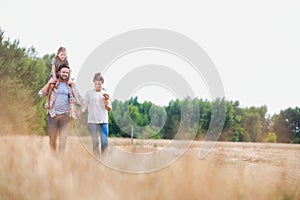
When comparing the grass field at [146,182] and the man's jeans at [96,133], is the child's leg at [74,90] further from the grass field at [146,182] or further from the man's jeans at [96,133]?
the grass field at [146,182]

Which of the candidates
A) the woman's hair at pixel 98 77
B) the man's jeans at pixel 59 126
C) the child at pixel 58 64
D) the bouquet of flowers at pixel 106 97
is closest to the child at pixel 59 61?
the child at pixel 58 64

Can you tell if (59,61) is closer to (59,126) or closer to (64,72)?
(64,72)

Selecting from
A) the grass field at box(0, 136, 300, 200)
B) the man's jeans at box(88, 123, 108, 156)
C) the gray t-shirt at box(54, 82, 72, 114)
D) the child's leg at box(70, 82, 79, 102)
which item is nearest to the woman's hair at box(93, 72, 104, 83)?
the child's leg at box(70, 82, 79, 102)

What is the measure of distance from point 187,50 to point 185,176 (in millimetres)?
4111

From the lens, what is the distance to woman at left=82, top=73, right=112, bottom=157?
6586mm

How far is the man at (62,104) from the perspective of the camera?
645 cm

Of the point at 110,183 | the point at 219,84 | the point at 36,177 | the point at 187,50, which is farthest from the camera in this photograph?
the point at 187,50

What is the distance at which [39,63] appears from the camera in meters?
35.8

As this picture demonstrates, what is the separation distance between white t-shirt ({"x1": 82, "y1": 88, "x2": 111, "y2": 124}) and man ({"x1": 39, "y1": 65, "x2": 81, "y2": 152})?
163 mm

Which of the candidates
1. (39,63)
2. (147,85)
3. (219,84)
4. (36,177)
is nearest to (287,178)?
(36,177)

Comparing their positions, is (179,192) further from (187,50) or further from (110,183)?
(187,50)

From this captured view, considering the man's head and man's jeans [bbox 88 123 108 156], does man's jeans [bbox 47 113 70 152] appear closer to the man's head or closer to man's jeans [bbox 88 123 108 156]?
man's jeans [bbox 88 123 108 156]

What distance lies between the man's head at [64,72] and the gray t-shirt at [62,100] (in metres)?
0.10

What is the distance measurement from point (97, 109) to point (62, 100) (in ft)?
1.70
